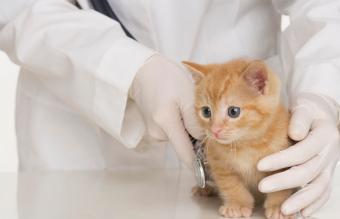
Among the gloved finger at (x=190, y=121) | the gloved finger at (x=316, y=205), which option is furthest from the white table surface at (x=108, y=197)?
the gloved finger at (x=190, y=121)

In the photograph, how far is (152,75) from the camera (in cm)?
120

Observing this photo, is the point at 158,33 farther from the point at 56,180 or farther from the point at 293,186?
the point at 293,186

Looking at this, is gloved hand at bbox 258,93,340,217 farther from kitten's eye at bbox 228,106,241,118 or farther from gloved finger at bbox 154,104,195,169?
gloved finger at bbox 154,104,195,169

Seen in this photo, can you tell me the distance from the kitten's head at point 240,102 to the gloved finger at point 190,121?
14 cm

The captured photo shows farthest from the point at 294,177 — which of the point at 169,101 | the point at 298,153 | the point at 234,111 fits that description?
the point at 169,101

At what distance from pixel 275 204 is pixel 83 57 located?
466mm

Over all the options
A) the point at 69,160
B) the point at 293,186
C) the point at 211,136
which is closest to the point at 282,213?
the point at 293,186

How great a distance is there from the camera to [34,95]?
148 centimetres

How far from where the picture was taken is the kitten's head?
0.99 metres

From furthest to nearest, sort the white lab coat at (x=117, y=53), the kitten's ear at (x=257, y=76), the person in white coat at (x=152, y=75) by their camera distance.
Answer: the white lab coat at (x=117, y=53)
the person in white coat at (x=152, y=75)
the kitten's ear at (x=257, y=76)

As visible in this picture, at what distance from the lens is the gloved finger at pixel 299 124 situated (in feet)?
3.41

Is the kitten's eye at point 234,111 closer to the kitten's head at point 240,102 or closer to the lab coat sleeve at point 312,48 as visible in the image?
the kitten's head at point 240,102

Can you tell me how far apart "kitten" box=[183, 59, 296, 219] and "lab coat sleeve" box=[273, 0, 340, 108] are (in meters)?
0.20

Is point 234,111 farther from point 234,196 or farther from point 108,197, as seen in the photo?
point 108,197
